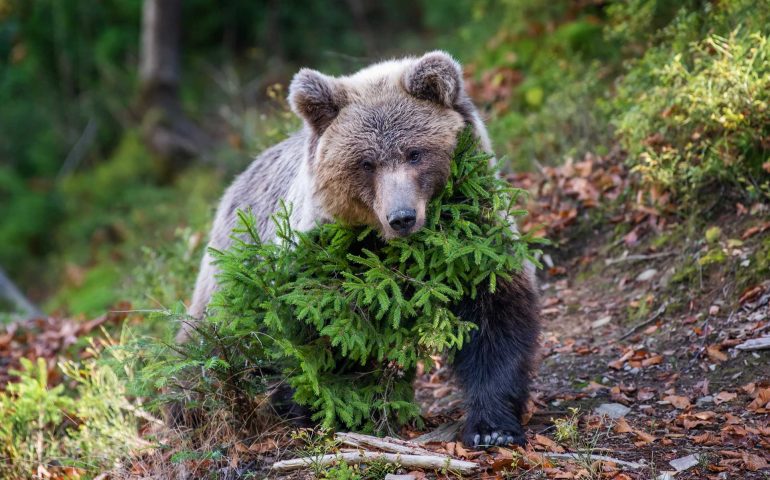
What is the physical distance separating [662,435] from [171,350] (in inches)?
117

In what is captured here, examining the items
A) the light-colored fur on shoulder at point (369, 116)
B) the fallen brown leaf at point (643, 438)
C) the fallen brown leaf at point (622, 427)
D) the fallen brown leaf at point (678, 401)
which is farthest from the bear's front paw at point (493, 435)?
the light-colored fur on shoulder at point (369, 116)

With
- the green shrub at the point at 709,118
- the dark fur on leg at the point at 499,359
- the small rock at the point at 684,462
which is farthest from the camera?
the green shrub at the point at 709,118

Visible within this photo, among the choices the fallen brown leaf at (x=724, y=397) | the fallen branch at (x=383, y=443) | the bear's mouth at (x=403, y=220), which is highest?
the bear's mouth at (x=403, y=220)

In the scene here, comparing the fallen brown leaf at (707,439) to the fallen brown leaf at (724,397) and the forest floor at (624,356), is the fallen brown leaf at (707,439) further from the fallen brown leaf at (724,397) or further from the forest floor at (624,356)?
the fallen brown leaf at (724,397)

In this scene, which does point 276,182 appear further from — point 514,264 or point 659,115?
point 659,115

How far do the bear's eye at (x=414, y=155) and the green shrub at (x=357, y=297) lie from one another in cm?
23

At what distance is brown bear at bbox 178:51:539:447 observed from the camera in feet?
16.2

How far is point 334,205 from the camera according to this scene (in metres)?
5.08

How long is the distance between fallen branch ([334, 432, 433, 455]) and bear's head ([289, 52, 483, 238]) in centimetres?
116

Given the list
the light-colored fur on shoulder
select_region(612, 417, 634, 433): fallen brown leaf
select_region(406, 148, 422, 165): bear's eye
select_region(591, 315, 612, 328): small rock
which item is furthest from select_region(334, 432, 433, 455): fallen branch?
select_region(591, 315, 612, 328): small rock

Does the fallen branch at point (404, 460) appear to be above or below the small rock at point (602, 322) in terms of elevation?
below

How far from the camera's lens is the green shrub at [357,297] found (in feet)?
15.6

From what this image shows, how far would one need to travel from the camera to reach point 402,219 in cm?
462

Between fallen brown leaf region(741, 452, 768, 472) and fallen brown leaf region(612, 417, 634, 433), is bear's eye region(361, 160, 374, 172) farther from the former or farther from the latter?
fallen brown leaf region(741, 452, 768, 472)
